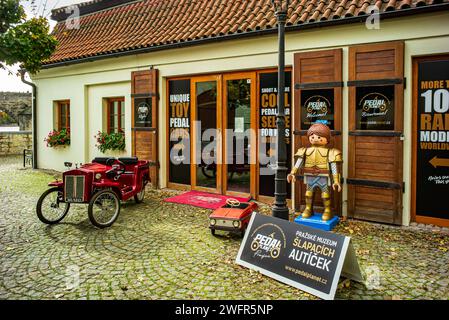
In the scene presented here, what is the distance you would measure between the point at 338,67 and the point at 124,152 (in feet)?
21.3

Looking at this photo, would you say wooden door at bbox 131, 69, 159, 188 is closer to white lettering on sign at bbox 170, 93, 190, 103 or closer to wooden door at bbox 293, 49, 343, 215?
white lettering on sign at bbox 170, 93, 190, 103

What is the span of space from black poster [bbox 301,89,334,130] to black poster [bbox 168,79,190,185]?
3.18 meters

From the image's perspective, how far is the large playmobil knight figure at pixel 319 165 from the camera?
6.36 m

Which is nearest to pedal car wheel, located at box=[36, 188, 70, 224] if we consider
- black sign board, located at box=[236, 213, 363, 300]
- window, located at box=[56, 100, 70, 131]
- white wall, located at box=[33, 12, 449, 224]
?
white wall, located at box=[33, 12, 449, 224]

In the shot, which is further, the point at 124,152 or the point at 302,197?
the point at 124,152

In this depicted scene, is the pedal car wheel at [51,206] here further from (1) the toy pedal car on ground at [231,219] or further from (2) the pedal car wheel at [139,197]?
(1) the toy pedal car on ground at [231,219]

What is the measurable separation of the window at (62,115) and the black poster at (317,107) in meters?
8.80

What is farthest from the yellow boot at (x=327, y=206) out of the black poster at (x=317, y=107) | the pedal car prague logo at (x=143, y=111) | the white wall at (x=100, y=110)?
the white wall at (x=100, y=110)

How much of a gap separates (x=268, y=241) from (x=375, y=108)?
3468 mm

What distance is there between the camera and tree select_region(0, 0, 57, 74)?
5.46m

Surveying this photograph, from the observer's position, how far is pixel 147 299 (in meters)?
3.79

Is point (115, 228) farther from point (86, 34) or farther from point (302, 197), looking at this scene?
point (86, 34)

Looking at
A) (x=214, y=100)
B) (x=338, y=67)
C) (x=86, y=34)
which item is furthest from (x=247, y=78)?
(x=86, y=34)

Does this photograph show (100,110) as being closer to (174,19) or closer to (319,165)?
(174,19)
